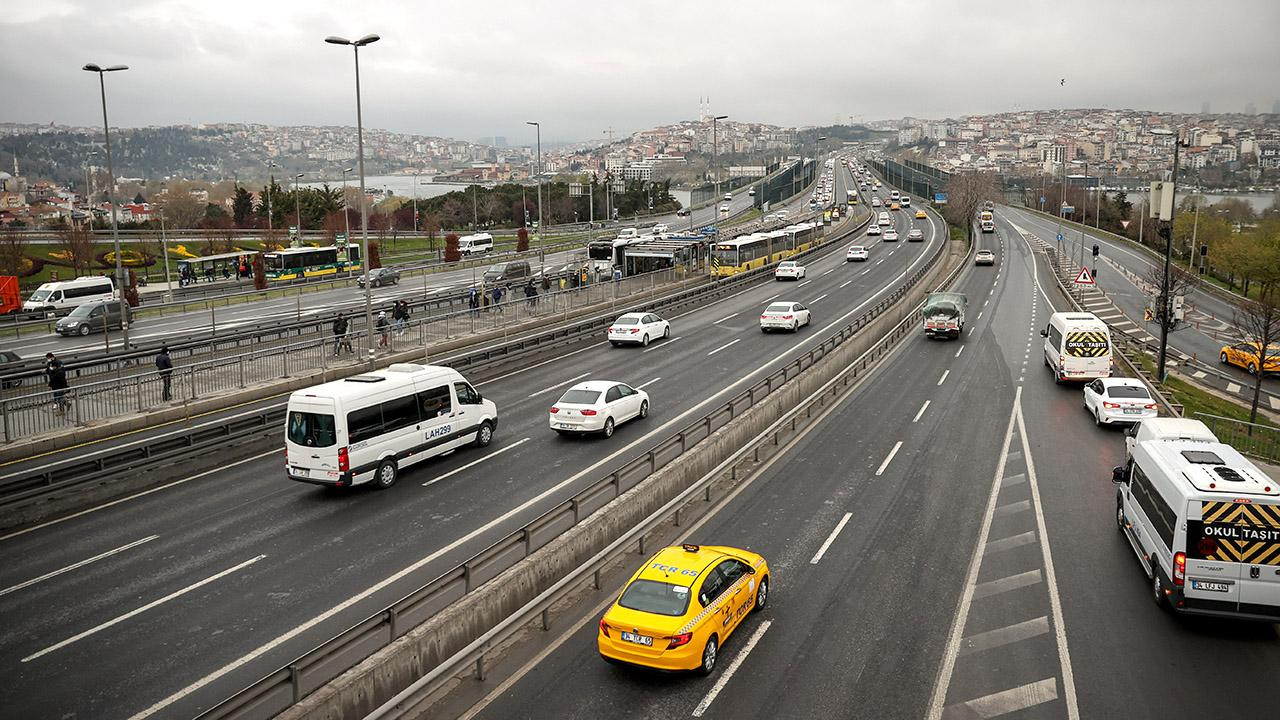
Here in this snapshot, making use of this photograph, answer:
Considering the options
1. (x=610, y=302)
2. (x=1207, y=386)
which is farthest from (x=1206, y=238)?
(x=610, y=302)

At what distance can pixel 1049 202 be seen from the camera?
152000mm

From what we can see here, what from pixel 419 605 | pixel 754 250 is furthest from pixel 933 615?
pixel 754 250

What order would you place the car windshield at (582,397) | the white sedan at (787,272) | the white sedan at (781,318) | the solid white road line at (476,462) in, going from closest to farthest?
the solid white road line at (476,462) → the car windshield at (582,397) → the white sedan at (781,318) → the white sedan at (787,272)

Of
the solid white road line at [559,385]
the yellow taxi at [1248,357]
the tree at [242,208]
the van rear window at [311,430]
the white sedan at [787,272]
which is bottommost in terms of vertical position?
the yellow taxi at [1248,357]

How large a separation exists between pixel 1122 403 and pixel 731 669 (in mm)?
18613

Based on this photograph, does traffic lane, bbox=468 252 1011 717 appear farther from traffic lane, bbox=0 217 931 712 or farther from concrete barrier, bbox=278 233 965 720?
traffic lane, bbox=0 217 931 712

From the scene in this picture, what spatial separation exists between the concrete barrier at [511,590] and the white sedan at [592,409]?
3625mm

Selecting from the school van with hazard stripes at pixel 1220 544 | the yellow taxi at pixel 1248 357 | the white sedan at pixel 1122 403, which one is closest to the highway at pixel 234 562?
the school van with hazard stripes at pixel 1220 544

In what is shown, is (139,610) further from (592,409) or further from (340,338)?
(340,338)

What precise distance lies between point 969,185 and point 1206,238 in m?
26.7

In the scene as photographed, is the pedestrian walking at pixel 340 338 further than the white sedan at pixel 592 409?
Yes

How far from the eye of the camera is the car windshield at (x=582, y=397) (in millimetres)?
23108

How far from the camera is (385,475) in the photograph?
19.4 m

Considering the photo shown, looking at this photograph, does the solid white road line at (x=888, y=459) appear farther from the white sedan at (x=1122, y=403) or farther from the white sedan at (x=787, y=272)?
the white sedan at (x=787, y=272)
